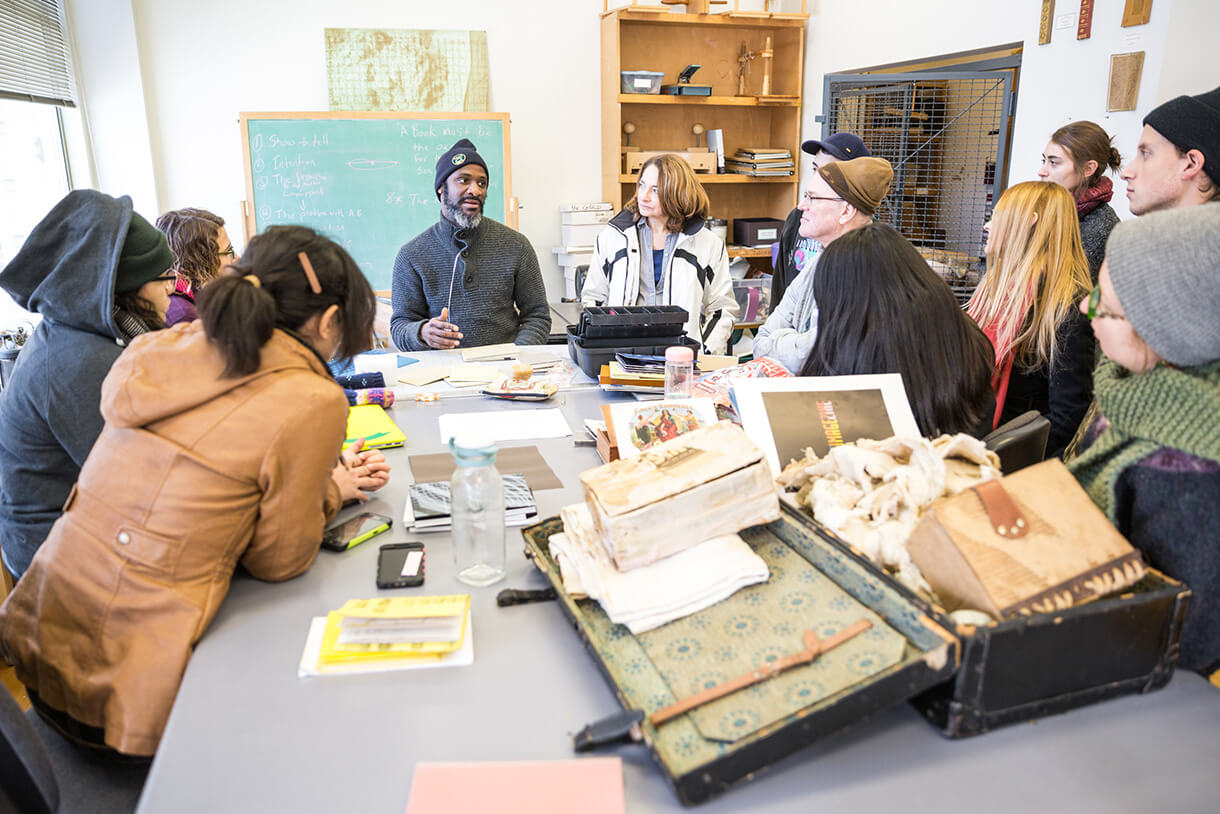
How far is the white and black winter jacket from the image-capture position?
3.21 m

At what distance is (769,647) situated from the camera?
1.06 metres

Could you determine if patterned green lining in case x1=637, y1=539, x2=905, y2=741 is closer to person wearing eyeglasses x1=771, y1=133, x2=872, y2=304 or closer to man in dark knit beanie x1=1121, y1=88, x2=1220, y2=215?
man in dark knit beanie x1=1121, y1=88, x2=1220, y2=215

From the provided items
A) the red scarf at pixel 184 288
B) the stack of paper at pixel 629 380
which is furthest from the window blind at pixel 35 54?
the stack of paper at pixel 629 380

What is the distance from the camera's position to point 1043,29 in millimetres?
3557

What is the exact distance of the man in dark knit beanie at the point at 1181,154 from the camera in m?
2.28

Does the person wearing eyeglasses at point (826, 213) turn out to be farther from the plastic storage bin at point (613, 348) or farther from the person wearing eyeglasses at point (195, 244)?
the person wearing eyeglasses at point (195, 244)

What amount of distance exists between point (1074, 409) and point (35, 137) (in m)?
4.54

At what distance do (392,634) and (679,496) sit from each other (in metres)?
0.46

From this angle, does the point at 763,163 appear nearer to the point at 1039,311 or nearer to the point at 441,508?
the point at 1039,311

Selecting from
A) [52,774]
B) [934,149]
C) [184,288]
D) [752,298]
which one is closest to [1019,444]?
[52,774]

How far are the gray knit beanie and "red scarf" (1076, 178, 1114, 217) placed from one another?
2190 millimetres

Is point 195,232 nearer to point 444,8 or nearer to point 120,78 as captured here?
point 120,78

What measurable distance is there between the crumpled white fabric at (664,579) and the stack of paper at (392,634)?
193 mm

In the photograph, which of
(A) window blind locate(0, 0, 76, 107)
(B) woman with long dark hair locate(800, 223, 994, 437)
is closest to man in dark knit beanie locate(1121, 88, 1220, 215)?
(B) woman with long dark hair locate(800, 223, 994, 437)
